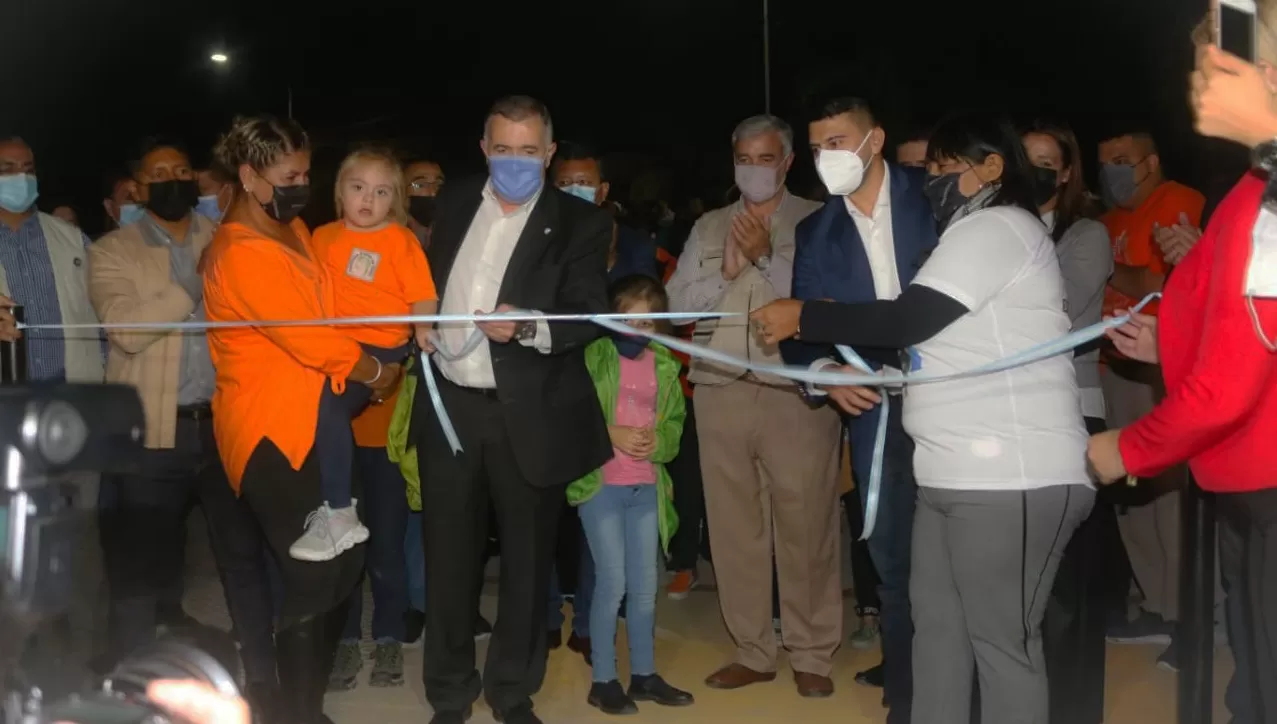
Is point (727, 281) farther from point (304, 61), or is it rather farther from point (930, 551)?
point (304, 61)

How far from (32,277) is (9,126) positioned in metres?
2.66

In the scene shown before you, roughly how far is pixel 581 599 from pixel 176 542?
1182 mm

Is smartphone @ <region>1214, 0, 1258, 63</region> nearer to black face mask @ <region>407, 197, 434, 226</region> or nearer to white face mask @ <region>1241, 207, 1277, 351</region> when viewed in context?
white face mask @ <region>1241, 207, 1277, 351</region>

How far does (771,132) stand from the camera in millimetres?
3596

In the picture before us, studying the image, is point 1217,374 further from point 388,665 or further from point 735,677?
point 388,665

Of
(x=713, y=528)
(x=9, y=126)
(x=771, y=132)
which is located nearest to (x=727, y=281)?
(x=771, y=132)

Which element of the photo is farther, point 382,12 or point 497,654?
point 382,12

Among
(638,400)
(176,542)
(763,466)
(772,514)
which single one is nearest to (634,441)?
(638,400)

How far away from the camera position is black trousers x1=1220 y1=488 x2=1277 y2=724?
206 cm

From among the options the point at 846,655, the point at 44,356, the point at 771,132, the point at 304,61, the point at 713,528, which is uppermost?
the point at 304,61

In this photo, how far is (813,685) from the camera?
11.6 feet

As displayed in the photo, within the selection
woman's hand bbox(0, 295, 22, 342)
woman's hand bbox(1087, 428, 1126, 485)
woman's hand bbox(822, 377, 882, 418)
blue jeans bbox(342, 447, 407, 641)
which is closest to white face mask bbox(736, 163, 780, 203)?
woman's hand bbox(822, 377, 882, 418)

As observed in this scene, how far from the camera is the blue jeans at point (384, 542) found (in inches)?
148

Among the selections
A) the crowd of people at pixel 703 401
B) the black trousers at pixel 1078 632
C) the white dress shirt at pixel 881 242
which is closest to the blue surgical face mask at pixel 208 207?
the crowd of people at pixel 703 401
